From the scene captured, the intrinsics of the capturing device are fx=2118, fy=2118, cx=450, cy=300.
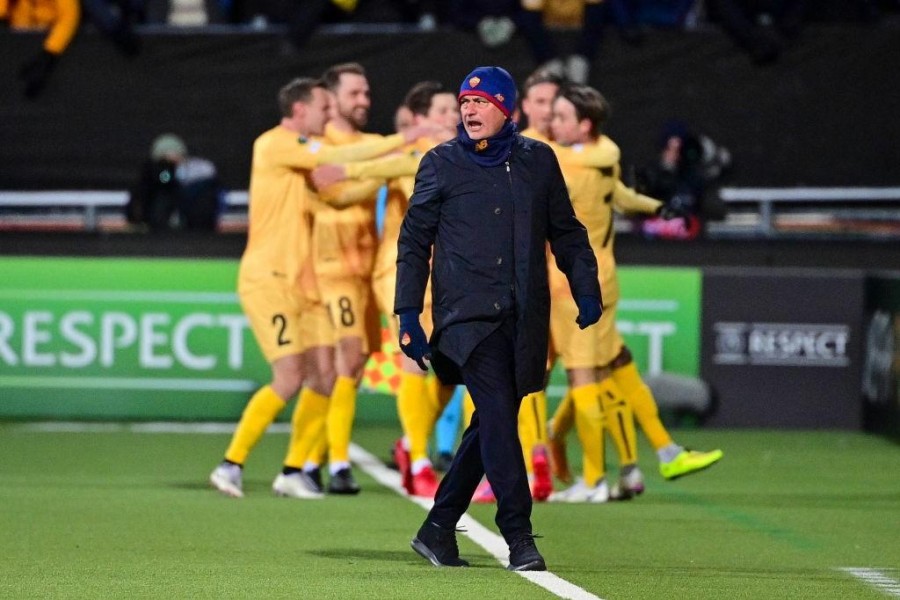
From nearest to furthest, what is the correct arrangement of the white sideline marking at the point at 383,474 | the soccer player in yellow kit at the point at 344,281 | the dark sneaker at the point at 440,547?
1. the white sideline marking at the point at 383,474
2. the dark sneaker at the point at 440,547
3. the soccer player in yellow kit at the point at 344,281

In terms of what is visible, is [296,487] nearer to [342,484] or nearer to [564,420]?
[342,484]

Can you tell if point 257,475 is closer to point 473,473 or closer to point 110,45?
point 473,473

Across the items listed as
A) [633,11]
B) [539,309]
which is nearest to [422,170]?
[539,309]

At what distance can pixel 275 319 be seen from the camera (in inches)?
472

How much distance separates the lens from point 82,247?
1720 centimetres

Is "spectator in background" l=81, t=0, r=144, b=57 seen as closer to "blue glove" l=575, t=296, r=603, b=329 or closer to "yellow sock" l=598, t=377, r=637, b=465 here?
"yellow sock" l=598, t=377, r=637, b=465

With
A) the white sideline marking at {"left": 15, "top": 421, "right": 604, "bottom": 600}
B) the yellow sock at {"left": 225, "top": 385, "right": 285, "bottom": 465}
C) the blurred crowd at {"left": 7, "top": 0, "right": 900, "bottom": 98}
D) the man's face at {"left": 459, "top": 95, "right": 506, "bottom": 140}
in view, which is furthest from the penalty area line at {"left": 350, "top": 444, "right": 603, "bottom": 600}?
the blurred crowd at {"left": 7, "top": 0, "right": 900, "bottom": 98}

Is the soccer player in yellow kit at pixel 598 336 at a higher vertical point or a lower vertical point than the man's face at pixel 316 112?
lower

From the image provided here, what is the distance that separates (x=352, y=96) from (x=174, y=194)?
19.0ft

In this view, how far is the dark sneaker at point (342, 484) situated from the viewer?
12.2 m

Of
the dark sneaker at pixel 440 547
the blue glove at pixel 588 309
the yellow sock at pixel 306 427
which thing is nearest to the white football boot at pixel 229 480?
the yellow sock at pixel 306 427

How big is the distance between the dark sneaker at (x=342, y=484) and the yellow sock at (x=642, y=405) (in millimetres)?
1652

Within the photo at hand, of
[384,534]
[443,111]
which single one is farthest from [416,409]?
[384,534]

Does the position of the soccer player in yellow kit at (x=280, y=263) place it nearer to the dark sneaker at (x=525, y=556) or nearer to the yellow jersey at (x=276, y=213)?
the yellow jersey at (x=276, y=213)
